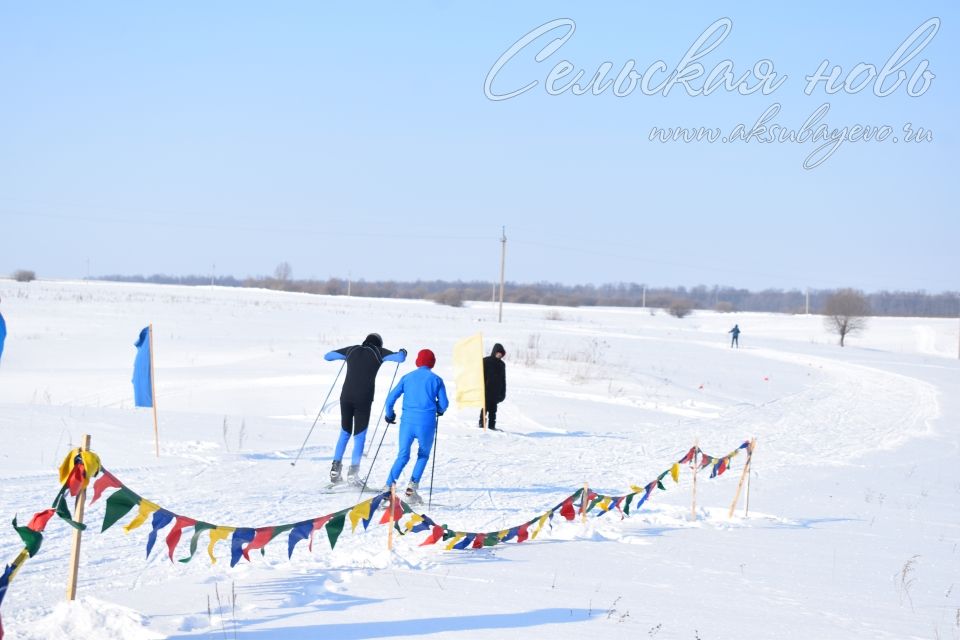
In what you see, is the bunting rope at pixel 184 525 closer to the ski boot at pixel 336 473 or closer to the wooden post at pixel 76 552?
the wooden post at pixel 76 552

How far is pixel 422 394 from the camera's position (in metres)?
10.3

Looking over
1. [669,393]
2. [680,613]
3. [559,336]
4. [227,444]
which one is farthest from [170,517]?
[559,336]

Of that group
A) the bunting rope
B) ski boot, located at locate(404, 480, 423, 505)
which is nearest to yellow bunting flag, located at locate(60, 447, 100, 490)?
the bunting rope

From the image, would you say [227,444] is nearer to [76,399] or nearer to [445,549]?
[445,549]

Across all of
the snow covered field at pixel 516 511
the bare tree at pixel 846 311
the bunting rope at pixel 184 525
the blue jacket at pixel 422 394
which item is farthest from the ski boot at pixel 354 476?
the bare tree at pixel 846 311

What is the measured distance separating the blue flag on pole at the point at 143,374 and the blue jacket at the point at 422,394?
5195 mm

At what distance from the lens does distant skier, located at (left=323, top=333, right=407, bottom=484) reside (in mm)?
11438

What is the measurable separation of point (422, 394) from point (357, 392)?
4.63 feet

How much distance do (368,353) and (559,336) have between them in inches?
1564

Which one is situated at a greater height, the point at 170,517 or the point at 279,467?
the point at 170,517

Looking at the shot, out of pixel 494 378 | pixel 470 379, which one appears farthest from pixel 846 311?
pixel 470 379

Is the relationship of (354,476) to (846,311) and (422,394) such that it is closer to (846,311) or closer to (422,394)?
(422,394)

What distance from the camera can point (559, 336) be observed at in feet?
167

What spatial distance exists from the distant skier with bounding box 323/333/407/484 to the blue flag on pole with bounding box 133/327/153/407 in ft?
12.4
